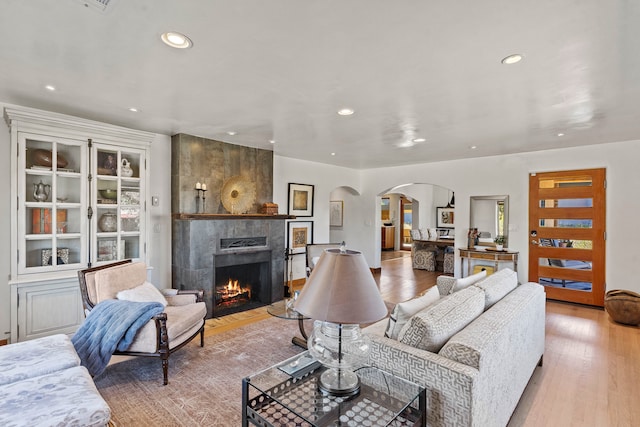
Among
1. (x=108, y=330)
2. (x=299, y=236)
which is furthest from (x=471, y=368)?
(x=299, y=236)

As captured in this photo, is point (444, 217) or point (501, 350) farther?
point (444, 217)

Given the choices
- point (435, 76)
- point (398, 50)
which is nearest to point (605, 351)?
point (435, 76)

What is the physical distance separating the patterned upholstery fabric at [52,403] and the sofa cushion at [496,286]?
8.34 ft

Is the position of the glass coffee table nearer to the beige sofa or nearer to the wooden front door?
the beige sofa

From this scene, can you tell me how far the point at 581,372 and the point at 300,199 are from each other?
15.1 feet

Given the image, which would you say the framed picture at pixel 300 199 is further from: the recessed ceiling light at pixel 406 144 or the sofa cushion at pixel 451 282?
the sofa cushion at pixel 451 282

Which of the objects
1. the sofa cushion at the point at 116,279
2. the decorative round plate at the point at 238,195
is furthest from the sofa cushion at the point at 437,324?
the decorative round plate at the point at 238,195

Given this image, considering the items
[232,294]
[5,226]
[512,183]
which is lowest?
[232,294]

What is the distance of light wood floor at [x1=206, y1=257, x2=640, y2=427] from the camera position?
87.6 inches

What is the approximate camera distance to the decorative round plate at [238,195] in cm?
457

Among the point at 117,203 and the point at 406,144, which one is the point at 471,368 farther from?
the point at 117,203

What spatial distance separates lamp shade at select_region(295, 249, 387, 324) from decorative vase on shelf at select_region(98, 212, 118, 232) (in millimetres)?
3259

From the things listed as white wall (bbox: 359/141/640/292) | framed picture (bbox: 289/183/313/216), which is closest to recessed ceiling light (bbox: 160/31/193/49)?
framed picture (bbox: 289/183/313/216)

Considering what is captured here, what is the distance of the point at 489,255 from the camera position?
213 inches
